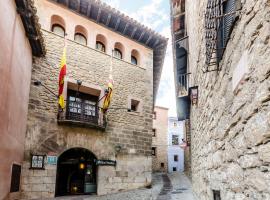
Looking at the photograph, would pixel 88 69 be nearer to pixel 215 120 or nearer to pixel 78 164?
pixel 78 164

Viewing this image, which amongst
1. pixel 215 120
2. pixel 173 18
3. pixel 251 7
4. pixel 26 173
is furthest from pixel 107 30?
pixel 251 7

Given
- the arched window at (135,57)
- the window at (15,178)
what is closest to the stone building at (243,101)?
the window at (15,178)

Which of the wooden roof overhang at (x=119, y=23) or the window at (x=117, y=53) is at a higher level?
the wooden roof overhang at (x=119, y=23)

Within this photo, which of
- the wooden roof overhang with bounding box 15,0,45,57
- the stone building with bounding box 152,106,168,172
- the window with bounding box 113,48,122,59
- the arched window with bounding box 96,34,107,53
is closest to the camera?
the wooden roof overhang with bounding box 15,0,45,57

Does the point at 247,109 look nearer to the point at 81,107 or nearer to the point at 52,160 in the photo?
the point at 52,160

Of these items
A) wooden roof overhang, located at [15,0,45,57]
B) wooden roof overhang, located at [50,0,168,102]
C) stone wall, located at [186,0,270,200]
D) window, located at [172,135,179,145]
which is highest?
wooden roof overhang, located at [50,0,168,102]

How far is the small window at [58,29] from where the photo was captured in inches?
394

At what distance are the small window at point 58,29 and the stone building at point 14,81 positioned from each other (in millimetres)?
1997

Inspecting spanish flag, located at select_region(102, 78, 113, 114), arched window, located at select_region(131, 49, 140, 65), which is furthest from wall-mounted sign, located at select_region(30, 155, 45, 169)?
arched window, located at select_region(131, 49, 140, 65)

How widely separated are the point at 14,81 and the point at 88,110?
400 cm

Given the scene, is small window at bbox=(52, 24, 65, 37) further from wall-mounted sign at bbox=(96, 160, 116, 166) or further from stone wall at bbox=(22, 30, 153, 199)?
wall-mounted sign at bbox=(96, 160, 116, 166)

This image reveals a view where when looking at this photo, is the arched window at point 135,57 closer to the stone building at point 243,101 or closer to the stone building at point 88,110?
the stone building at point 88,110

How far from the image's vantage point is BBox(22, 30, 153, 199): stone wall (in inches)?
334

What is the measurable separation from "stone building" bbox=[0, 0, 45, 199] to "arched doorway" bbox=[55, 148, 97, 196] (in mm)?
2432
